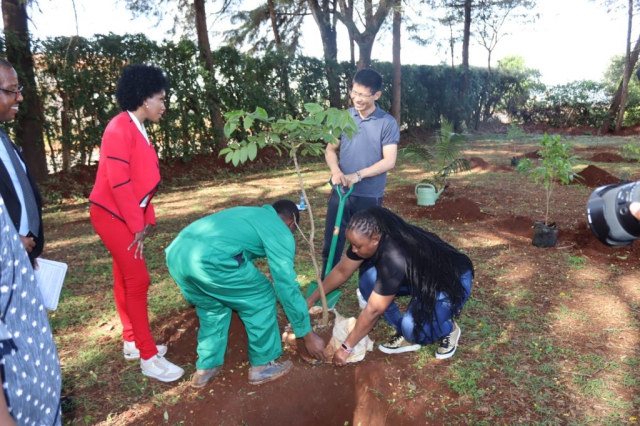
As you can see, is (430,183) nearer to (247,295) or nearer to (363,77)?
(363,77)

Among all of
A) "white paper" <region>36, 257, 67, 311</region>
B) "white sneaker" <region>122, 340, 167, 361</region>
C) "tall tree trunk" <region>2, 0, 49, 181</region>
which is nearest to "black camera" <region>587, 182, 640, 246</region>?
"white paper" <region>36, 257, 67, 311</region>

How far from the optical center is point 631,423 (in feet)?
7.77

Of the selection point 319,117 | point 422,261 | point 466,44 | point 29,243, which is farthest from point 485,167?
point 466,44

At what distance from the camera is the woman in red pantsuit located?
244 cm

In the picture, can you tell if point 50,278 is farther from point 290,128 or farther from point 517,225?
point 517,225

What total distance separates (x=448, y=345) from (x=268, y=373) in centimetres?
123

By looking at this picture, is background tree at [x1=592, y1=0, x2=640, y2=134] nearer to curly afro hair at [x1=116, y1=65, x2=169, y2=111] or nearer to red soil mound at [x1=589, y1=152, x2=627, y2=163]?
red soil mound at [x1=589, y1=152, x2=627, y2=163]

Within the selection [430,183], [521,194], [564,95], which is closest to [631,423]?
[430,183]

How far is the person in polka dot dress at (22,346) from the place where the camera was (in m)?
0.95

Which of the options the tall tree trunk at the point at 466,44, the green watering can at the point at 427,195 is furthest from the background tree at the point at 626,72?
the green watering can at the point at 427,195

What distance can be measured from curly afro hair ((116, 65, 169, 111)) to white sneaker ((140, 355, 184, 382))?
159 centimetres

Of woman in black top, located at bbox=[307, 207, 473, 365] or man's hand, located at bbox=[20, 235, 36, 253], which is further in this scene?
woman in black top, located at bbox=[307, 207, 473, 365]

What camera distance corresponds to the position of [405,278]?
264 cm

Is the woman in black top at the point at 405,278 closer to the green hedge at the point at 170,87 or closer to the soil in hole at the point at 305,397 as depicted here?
the soil in hole at the point at 305,397
